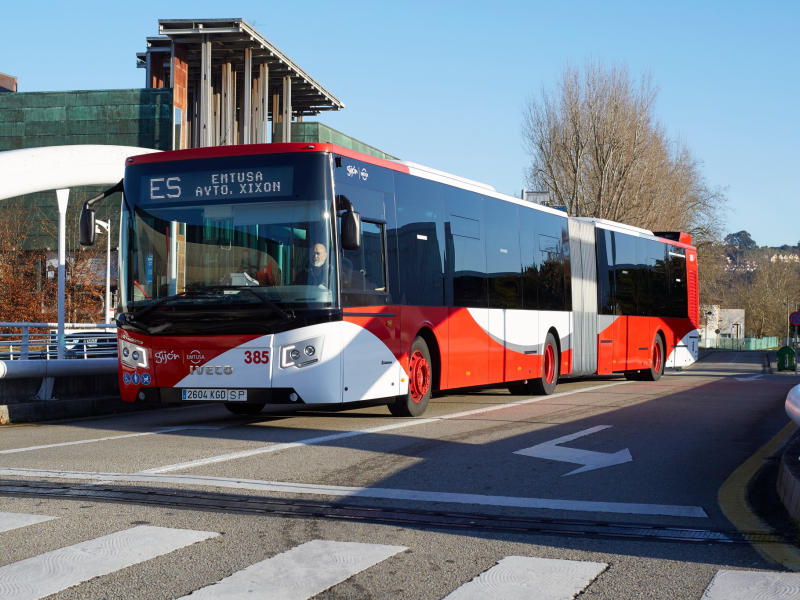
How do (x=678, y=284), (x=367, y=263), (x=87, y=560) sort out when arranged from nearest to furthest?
1. (x=87, y=560)
2. (x=367, y=263)
3. (x=678, y=284)

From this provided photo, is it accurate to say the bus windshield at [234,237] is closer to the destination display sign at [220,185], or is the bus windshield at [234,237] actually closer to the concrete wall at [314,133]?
the destination display sign at [220,185]

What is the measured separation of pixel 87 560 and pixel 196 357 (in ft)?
21.9

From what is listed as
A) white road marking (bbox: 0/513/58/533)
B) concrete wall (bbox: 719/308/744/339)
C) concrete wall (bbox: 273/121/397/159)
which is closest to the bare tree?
concrete wall (bbox: 273/121/397/159)

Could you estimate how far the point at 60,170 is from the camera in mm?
18484

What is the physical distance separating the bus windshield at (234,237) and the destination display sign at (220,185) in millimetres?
12

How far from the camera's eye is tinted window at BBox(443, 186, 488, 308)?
14461mm

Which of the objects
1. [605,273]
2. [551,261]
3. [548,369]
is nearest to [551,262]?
[551,261]

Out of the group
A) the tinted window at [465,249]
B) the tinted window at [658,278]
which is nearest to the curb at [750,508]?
the tinted window at [465,249]

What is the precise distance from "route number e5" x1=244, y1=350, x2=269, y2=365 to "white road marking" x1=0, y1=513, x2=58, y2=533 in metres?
5.32

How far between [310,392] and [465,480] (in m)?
3.86

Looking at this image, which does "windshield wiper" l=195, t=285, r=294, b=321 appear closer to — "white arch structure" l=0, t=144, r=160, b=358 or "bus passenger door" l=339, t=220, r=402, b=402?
"bus passenger door" l=339, t=220, r=402, b=402

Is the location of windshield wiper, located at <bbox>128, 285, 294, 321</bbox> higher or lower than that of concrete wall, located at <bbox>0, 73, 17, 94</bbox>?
lower

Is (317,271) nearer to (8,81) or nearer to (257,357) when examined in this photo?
(257,357)

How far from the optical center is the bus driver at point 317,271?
1123cm
